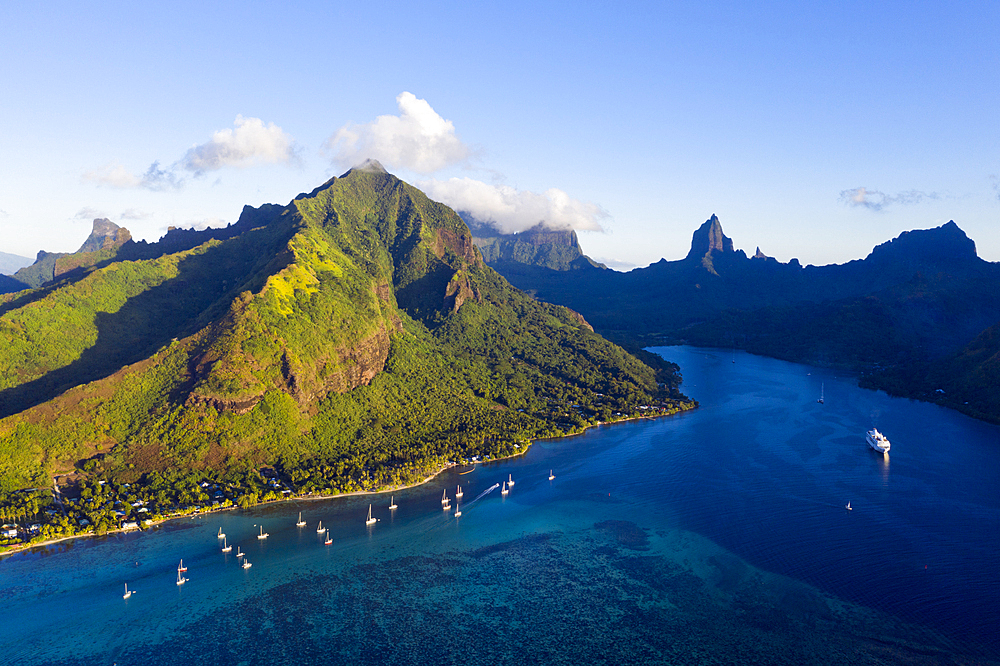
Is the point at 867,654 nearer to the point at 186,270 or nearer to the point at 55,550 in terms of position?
the point at 55,550

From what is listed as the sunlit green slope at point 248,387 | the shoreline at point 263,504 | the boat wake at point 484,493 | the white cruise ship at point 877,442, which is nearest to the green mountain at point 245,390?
the sunlit green slope at point 248,387

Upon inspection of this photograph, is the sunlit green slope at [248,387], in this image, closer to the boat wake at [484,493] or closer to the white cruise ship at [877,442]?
the boat wake at [484,493]

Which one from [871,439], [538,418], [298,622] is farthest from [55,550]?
[871,439]

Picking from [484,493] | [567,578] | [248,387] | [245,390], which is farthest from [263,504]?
[567,578]

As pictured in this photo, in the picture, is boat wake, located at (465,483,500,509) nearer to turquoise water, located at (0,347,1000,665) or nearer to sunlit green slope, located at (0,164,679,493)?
turquoise water, located at (0,347,1000,665)

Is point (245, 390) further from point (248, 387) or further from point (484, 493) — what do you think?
point (484, 493)
